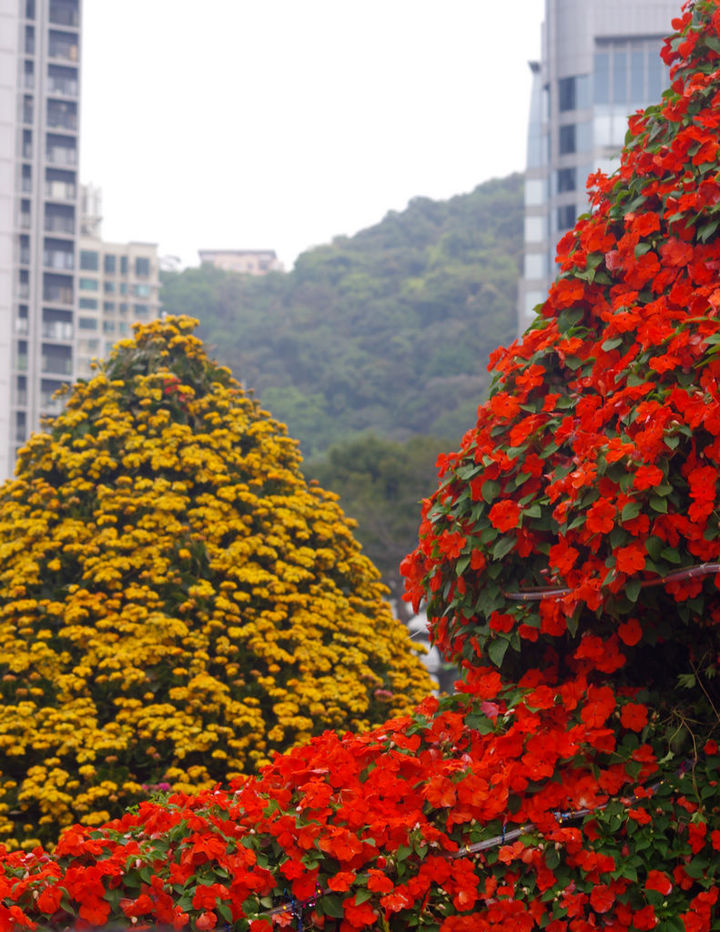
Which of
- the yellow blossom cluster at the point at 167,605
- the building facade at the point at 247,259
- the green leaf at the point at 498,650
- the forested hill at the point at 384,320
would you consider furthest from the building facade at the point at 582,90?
the building facade at the point at 247,259

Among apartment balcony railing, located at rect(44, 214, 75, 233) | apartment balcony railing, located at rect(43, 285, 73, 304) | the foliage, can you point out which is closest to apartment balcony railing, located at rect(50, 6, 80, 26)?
apartment balcony railing, located at rect(44, 214, 75, 233)

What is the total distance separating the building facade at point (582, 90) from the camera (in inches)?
1563

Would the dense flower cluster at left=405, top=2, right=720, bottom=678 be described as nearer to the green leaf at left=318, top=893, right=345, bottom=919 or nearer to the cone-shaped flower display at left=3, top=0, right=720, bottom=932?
the cone-shaped flower display at left=3, top=0, right=720, bottom=932

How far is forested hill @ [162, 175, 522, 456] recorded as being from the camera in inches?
1809

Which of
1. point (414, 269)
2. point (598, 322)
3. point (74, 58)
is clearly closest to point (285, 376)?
point (414, 269)

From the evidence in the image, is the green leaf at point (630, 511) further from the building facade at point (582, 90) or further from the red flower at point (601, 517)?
the building facade at point (582, 90)

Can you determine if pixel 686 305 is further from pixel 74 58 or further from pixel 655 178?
pixel 74 58

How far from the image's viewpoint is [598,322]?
3682 mm

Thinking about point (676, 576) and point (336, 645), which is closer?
point (676, 576)

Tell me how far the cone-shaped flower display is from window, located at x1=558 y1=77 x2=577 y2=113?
3903cm

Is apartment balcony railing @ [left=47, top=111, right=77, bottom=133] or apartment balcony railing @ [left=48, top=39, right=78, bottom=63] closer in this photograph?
apartment balcony railing @ [left=48, top=39, right=78, bottom=63]

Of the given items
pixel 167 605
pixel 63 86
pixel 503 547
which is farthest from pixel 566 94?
pixel 503 547

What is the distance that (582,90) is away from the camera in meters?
40.2

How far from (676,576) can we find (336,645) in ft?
10.5
